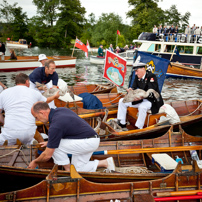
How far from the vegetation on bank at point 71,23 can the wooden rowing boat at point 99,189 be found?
4700 cm

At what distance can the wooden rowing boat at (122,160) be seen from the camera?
3.50 metres

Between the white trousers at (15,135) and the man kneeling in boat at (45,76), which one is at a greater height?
the man kneeling in boat at (45,76)

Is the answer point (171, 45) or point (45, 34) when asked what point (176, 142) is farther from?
point (45, 34)

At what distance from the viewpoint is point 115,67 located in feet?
26.9

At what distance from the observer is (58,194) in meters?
3.29

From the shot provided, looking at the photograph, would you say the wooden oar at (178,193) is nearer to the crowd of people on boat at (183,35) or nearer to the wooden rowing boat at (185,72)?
the wooden rowing boat at (185,72)

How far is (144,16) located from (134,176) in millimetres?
51026

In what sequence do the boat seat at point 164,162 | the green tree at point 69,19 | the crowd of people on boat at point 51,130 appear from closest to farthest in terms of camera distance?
the crowd of people on boat at point 51,130
the boat seat at point 164,162
the green tree at point 69,19

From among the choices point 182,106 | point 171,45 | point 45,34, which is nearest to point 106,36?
point 45,34

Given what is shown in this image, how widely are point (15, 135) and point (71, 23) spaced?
5831 cm

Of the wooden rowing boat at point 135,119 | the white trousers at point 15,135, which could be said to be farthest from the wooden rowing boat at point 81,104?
the white trousers at point 15,135

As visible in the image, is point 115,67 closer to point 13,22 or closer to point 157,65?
point 157,65

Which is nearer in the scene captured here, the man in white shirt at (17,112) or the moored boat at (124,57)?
the man in white shirt at (17,112)

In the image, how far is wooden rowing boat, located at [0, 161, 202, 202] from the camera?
3172 mm
